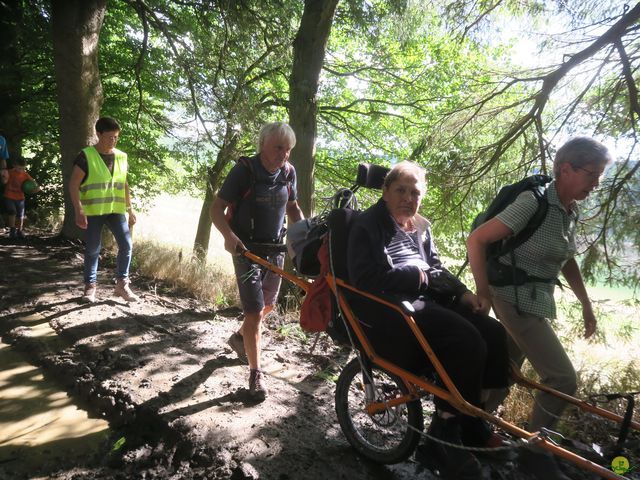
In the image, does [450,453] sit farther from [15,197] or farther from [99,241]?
[15,197]

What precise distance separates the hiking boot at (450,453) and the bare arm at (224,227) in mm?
1695

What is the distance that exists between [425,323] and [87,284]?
391 centimetres

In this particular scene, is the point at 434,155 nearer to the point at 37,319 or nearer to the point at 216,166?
the point at 37,319

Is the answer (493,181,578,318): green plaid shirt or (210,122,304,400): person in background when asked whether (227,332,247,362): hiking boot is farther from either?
(493,181,578,318): green plaid shirt

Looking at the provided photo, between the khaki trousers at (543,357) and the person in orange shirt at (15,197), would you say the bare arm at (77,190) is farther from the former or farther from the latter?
the person in orange shirt at (15,197)

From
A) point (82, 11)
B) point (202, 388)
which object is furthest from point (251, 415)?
point (82, 11)

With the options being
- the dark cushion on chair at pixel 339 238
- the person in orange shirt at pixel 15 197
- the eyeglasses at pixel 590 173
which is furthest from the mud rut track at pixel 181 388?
the person in orange shirt at pixel 15 197

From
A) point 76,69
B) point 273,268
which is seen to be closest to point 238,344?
point 273,268

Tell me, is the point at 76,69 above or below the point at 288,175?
above

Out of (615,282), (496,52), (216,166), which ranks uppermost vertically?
(496,52)

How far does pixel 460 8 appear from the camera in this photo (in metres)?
5.77

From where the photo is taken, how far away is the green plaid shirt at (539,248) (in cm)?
246

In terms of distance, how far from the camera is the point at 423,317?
234 centimetres

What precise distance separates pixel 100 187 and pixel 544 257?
13.6 feet
